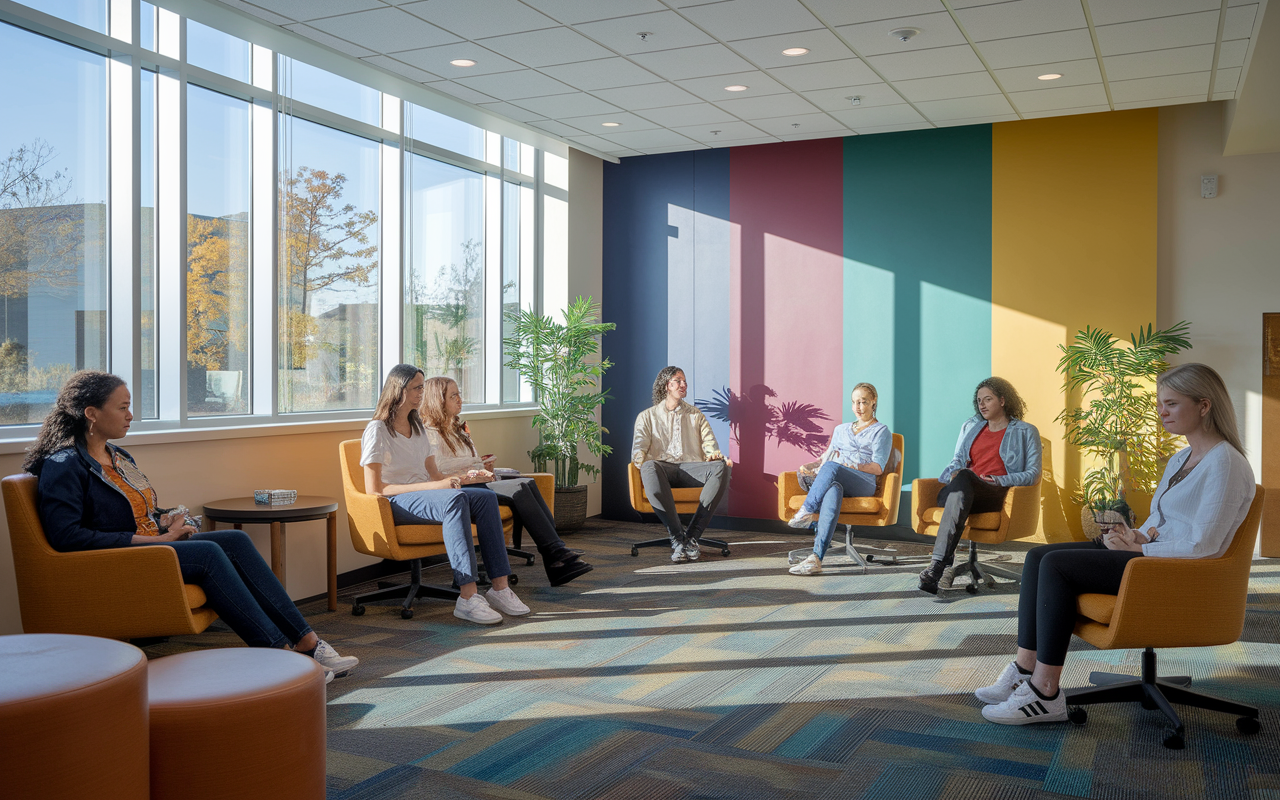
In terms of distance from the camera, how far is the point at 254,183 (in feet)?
17.6

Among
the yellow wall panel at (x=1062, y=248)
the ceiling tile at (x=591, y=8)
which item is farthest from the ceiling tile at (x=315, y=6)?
the yellow wall panel at (x=1062, y=248)

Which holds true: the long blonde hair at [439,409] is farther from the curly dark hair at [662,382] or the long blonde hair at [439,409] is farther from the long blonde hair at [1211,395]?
the long blonde hair at [1211,395]

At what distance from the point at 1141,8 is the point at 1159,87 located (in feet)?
5.06

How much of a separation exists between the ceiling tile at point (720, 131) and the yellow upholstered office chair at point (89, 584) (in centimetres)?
495

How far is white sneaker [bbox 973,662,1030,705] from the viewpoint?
11.6 feet

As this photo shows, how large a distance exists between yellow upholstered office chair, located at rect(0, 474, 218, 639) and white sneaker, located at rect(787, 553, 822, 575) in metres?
3.71

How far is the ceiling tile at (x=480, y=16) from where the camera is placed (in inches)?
182

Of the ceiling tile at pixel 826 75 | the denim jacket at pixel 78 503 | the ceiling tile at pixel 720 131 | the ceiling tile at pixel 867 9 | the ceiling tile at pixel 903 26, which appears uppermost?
the ceiling tile at pixel 720 131

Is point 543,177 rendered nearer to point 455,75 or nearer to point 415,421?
point 455,75

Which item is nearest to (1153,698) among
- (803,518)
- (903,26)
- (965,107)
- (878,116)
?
(803,518)

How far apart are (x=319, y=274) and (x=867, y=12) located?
351 centimetres

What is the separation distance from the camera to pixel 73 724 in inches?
76.5

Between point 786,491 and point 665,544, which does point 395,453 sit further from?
point 786,491

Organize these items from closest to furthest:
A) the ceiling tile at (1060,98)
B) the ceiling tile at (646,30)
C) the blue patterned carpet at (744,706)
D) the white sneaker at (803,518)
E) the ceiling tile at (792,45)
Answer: the blue patterned carpet at (744,706)
the ceiling tile at (646,30)
the ceiling tile at (792,45)
the ceiling tile at (1060,98)
the white sneaker at (803,518)
